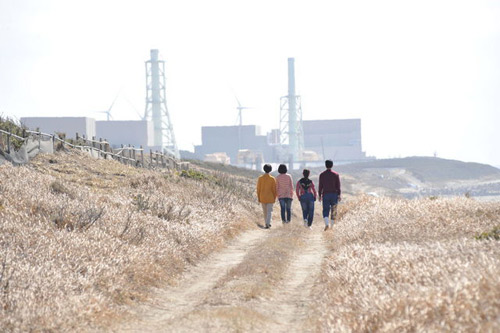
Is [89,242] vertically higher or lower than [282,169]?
lower

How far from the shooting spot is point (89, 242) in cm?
1216

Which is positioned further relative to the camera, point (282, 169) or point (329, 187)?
point (282, 169)

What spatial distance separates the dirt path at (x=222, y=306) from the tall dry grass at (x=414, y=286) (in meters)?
0.35

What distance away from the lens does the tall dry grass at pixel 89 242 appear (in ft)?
29.1

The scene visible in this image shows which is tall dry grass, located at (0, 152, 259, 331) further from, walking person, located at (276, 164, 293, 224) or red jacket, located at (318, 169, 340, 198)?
red jacket, located at (318, 169, 340, 198)

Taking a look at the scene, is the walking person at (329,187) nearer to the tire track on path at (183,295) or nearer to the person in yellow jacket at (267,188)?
the person in yellow jacket at (267,188)

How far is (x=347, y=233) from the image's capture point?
1580cm

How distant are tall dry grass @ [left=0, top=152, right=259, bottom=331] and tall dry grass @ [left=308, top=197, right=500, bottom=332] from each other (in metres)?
2.82

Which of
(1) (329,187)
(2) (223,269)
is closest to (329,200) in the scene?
(1) (329,187)

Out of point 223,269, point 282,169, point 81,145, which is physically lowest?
point 223,269

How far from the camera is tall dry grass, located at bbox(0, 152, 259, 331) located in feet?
29.1

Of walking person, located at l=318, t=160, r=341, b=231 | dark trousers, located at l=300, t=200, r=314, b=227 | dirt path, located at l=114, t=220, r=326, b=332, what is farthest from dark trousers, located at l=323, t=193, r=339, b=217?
dirt path, located at l=114, t=220, r=326, b=332

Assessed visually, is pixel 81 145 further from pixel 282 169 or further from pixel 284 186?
pixel 284 186

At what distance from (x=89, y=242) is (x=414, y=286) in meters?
6.02
